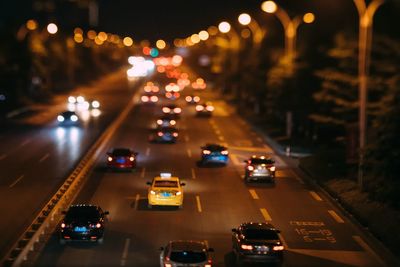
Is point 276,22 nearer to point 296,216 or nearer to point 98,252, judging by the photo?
point 296,216

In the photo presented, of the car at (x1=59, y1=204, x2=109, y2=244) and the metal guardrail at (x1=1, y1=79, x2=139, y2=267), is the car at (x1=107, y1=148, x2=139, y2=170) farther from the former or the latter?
the car at (x1=59, y1=204, x2=109, y2=244)

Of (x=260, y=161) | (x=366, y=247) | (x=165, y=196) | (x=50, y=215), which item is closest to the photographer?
(x=366, y=247)

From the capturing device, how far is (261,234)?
29.8m

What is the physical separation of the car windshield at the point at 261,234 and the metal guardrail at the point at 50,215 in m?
7.84

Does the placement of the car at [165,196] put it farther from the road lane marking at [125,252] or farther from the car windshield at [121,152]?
the car windshield at [121,152]

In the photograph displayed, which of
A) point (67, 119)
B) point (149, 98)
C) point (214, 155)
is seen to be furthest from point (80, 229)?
point (149, 98)

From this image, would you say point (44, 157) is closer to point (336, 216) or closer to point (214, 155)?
point (214, 155)

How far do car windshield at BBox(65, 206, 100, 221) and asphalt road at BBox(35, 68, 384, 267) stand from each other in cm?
105

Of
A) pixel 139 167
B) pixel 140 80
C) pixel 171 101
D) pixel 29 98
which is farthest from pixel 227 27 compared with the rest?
pixel 139 167

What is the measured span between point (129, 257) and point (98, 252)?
1362mm

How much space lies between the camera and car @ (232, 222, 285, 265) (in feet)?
95.1

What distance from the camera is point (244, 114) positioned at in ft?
308

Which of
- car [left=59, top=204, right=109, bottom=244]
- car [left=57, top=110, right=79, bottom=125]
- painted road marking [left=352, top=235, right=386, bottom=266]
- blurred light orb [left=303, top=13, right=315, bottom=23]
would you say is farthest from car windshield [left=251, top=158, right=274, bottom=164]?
blurred light orb [left=303, top=13, right=315, bottom=23]

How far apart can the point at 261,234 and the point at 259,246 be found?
2.72ft
